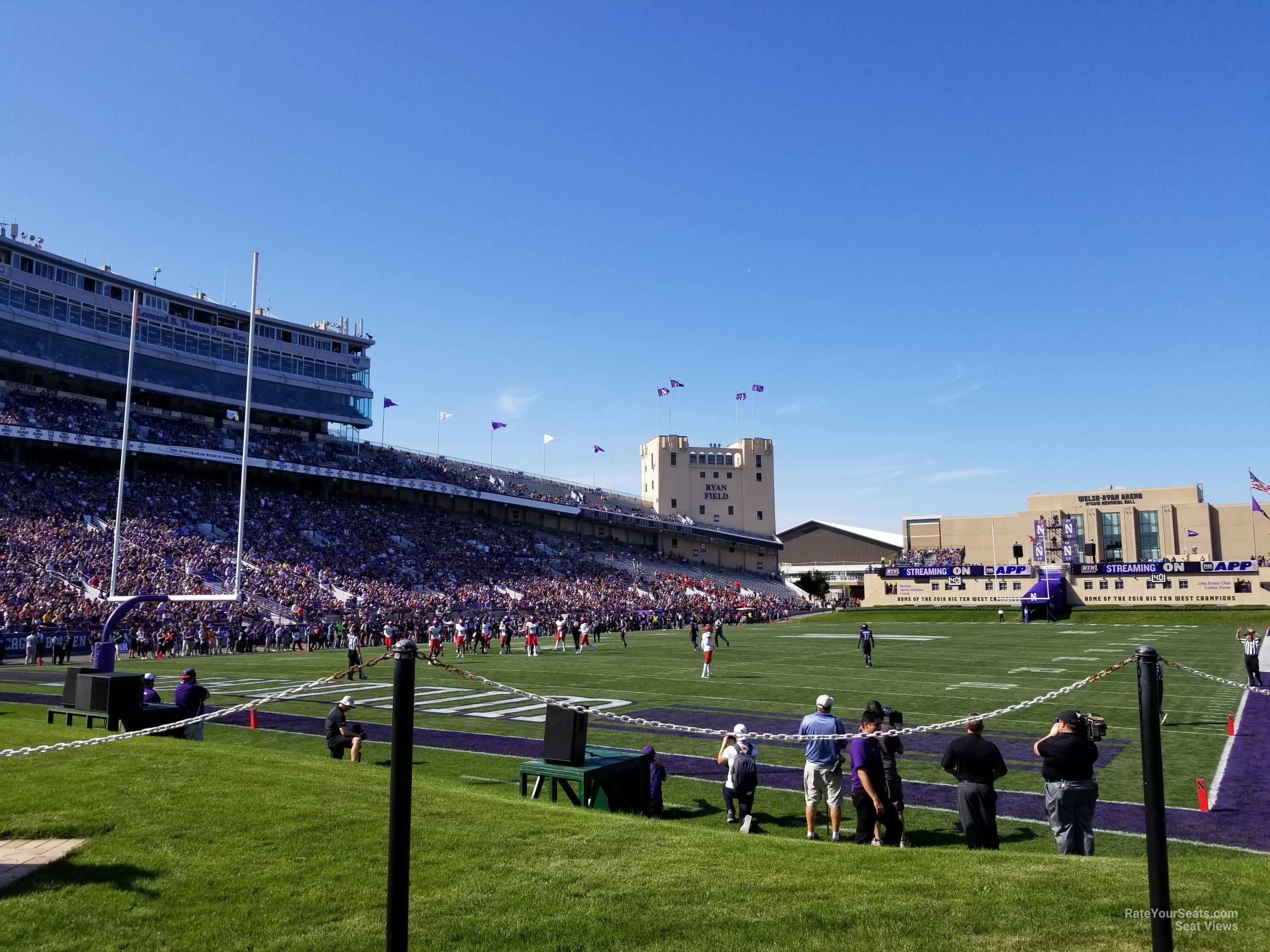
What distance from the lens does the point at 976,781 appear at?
28.8 ft

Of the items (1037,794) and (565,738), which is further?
(1037,794)

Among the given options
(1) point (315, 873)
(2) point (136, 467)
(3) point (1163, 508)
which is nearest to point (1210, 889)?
(1) point (315, 873)

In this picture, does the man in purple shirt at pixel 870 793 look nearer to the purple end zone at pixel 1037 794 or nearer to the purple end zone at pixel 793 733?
the purple end zone at pixel 1037 794

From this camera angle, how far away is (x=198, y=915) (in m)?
5.68

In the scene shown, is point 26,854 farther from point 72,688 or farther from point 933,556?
point 933,556

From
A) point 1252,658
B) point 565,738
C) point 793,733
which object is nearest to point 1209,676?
point 565,738

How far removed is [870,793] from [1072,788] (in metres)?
1.88

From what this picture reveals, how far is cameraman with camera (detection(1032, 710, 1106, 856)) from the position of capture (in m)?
8.38

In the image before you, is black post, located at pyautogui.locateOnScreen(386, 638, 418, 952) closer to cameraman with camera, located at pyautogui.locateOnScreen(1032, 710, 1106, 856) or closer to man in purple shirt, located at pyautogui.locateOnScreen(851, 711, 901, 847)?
man in purple shirt, located at pyautogui.locateOnScreen(851, 711, 901, 847)

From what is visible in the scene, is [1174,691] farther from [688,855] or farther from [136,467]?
[136,467]

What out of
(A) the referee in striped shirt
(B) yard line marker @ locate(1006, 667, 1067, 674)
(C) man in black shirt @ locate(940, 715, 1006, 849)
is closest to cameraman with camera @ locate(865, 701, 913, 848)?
(C) man in black shirt @ locate(940, 715, 1006, 849)

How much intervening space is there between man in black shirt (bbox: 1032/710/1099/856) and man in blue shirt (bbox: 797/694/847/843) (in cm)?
211

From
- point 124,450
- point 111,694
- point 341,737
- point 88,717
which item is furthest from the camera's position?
point 124,450

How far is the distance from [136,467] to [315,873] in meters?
56.2
